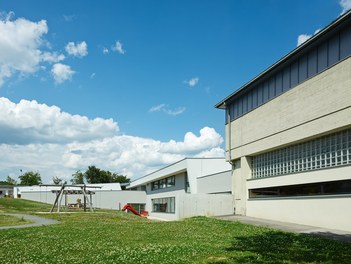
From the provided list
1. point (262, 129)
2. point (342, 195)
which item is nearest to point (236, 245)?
point (342, 195)

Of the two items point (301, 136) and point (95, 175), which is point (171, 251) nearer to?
point (301, 136)

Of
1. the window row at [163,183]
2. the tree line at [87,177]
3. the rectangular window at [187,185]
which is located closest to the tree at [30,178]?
the tree line at [87,177]

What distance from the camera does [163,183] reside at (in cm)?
6806

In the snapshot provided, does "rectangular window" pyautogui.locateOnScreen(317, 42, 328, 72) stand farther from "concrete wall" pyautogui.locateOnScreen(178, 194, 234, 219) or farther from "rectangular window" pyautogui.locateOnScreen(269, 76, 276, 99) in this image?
"concrete wall" pyautogui.locateOnScreen(178, 194, 234, 219)

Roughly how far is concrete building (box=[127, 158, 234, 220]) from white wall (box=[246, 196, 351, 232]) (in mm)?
5421

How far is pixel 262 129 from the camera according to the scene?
32438 mm

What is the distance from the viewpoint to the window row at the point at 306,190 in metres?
22.9

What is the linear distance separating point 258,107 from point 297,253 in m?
21.0

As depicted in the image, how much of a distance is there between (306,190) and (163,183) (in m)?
43.0

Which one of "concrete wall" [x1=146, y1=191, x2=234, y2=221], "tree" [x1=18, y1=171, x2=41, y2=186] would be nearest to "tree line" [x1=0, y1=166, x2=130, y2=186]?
"tree" [x1=18, y1=171, x2=41, y2=186]

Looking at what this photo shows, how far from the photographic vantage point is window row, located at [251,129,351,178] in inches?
905

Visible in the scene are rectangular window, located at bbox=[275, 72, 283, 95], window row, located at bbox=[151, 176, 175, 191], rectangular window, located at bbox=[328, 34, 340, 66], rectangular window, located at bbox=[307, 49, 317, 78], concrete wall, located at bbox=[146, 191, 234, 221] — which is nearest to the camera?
rectangular window, located at bbox=[328, 34, 340, 66]

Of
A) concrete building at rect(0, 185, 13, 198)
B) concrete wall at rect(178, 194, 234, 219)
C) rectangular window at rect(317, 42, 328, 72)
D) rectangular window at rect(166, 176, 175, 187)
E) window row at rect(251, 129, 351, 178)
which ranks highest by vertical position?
rectangular window at rect(317, 42, 328, 72)

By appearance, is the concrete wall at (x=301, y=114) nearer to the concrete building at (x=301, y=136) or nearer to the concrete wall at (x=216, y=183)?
the concrete building at (x=301, y=136)
